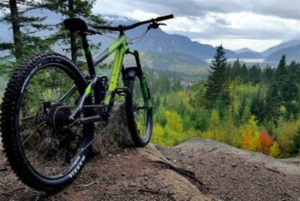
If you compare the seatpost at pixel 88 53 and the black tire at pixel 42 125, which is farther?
the seatpost at pixel 88 53

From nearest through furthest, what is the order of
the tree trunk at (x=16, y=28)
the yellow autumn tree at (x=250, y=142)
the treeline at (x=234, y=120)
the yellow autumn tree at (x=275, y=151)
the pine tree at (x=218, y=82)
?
the tree trunk at (x=16, y=28) → the yellow autumn tree at (x=275, y=151) → the yellow autumn tree at (x=250, y=142) → the treeline at (x=234, y=120) → the pine tree at (x=218, y=82)

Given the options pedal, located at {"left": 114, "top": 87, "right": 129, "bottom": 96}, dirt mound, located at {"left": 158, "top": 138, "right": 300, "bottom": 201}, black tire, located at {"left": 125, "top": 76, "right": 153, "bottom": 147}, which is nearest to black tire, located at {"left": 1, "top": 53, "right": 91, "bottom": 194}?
pedal, located at {"left": 114, "top": 87, "right": 129, "bottom": 96}

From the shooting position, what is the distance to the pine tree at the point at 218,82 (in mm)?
63406

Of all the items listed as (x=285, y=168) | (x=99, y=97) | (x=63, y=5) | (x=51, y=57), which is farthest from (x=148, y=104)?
(x=63, y=5)

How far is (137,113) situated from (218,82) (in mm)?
59387

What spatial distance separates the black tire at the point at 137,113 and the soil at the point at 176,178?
1.02 ft

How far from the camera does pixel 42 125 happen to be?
13.5ft

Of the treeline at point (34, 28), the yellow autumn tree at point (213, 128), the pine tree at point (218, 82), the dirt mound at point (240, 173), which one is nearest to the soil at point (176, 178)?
the dirt mound at point (240, 173)

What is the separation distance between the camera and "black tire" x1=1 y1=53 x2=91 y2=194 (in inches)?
141

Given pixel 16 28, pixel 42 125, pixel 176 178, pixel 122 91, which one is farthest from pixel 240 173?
pixel 16 28

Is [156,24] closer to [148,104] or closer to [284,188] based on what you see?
[148,104]

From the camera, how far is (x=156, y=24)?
637cm

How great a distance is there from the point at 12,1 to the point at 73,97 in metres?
14.0

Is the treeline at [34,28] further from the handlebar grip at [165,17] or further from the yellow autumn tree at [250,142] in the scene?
the yellow autumn tree at [250,142]
